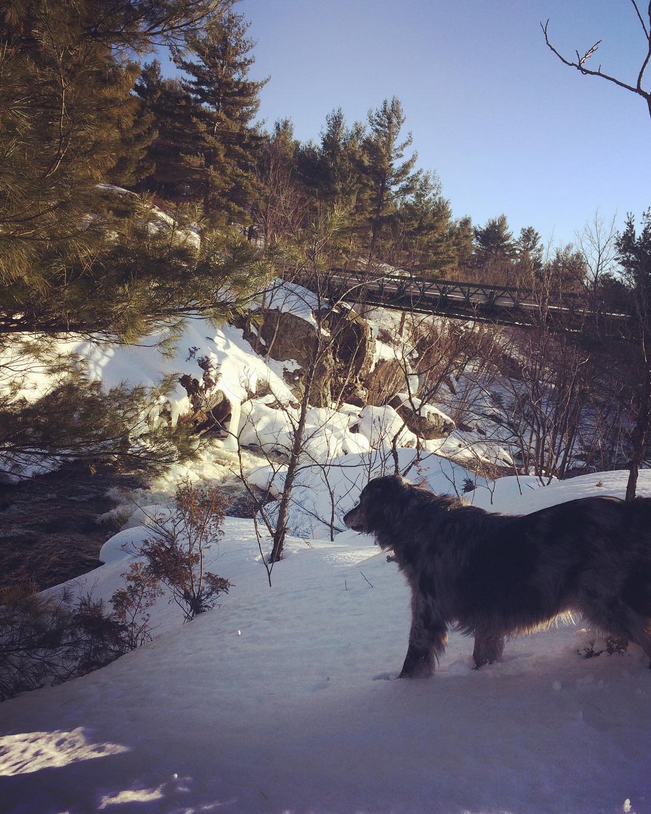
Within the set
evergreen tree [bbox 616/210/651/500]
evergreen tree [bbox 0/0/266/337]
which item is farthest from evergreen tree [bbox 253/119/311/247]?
evergreen tree [bbox 0/0/266/337]

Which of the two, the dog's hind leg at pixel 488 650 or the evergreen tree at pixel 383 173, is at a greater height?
the evergreen tree at pixel 383 173

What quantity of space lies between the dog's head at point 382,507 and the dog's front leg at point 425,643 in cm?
62

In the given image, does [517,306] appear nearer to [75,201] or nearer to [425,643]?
[425,643]

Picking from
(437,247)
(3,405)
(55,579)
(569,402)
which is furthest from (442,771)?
(437,247)

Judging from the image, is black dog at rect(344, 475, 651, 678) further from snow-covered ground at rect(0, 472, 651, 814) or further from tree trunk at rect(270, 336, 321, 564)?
tree trunk at rect(270, 336, 321, 564)

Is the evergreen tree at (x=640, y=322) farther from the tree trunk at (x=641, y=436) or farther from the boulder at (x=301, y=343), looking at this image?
the boulder at (x=301, y=343)

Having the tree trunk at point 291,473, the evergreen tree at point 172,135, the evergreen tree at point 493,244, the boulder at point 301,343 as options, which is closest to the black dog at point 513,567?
the tree trunk at point 291,473

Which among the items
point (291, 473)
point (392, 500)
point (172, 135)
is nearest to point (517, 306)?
point (291, 473)

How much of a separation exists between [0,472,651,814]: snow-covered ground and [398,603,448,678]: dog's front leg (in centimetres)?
10

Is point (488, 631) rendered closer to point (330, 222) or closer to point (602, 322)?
point (330, 222)

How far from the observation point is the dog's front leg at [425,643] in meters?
3.29

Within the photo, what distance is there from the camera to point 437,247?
3119 centimetres

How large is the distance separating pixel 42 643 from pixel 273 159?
25.8 m

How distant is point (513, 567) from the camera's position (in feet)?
9.54
